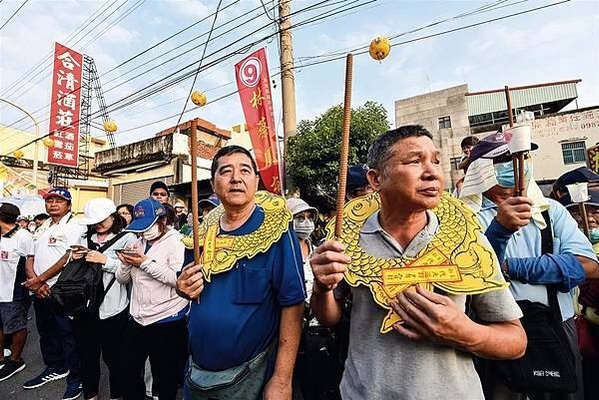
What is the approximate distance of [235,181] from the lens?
1.74m

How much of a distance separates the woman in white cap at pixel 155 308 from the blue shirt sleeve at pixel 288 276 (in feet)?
4.49

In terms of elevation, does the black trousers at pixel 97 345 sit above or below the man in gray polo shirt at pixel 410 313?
below

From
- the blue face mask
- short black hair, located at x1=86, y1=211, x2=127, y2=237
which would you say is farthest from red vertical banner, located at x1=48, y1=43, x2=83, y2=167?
the blue face mask

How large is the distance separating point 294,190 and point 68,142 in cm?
1307

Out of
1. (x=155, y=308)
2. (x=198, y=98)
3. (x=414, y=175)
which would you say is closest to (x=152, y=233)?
(x=155, y=308)

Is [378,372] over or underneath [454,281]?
underneath

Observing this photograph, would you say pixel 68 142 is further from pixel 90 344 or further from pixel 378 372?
pixel 378 372

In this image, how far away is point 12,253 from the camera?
4184mm

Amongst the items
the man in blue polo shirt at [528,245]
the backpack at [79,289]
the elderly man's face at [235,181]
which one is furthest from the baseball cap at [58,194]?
the man in blue polo shirt at [528,245]

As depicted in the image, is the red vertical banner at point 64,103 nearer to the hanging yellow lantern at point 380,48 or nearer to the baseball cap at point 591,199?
the hanging yellow lantern at point 380,48

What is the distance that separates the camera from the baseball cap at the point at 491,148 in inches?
64.9

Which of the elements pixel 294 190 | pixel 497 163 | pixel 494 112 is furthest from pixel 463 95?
pixel 497 163

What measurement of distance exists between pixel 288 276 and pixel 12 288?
4.20 meters

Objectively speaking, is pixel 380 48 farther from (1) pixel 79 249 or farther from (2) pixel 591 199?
(1) pixel 79 249
